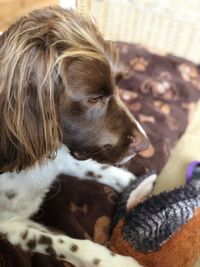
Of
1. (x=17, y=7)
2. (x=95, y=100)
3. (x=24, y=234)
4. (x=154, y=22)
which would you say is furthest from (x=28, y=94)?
(x=17, y=7)

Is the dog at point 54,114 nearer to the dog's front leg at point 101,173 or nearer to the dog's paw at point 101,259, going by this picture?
the dog's paw at point 101,259

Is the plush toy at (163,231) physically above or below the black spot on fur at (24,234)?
above

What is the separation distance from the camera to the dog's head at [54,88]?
5.14ft

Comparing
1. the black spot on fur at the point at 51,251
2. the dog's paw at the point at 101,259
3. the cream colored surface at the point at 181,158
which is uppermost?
the dog's paw at the point at 101,259

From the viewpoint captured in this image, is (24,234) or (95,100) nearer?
(95,100)

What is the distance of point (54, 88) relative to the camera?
5.28ft

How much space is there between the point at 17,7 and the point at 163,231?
326 centimetres

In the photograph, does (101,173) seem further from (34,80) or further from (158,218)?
(34,80)

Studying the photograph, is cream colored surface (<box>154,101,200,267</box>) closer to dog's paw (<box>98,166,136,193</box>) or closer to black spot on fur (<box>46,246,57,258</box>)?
dog's paw (<box>98,166,136,193</box>)

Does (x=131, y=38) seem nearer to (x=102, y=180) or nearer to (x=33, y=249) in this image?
(x=102, y=180)

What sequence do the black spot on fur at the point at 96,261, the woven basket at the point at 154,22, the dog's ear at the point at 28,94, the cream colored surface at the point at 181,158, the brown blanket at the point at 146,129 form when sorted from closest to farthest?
the dog's ear at the point at 28,94 < the black spot on fur at the point at 96,261 < the brown blanket at the point at 146,129 < the cream colored surface at the point at 181,158 < the woven basket at the point at 154,22

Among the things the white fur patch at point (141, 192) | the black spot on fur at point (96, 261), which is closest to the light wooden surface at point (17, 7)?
the white fur patch at point (141, 192)

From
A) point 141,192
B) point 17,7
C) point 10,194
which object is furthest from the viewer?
point 17,7

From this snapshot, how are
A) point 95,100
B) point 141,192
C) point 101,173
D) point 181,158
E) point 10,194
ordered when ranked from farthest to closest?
point 181,158 → point 101,173 → point 141,192 → point 10,194 → point 95,100
